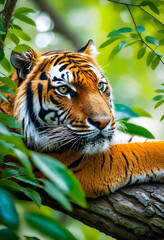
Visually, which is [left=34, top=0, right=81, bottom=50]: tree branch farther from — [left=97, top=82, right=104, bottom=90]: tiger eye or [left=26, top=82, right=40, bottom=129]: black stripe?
[left=26, top=82, right=40, bottom=129]: black stripe

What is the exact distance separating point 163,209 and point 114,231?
389mm

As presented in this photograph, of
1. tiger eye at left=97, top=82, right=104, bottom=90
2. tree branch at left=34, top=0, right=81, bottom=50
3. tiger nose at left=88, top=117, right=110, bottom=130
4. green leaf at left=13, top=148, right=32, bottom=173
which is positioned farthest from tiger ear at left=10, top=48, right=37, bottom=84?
tree branch at left=34, top=0, right=81, bottom=50

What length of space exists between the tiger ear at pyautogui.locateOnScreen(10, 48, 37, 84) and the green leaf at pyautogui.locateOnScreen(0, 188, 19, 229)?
5.92 ft

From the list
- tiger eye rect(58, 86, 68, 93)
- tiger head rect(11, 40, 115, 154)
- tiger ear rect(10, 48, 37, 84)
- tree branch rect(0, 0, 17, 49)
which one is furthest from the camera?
tiger ear rect(10, 48, 37, 84)

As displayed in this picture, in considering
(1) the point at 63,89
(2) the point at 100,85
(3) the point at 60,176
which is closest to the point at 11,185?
(3) the point at 60,176

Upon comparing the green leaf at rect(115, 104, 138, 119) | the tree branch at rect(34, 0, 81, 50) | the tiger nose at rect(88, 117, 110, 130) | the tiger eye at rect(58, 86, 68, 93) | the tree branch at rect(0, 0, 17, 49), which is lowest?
the tiger nose at rect(88, 117, 110, 130)

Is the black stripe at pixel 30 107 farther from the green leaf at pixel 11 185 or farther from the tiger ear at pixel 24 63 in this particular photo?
the green leaf at pixel 11 185

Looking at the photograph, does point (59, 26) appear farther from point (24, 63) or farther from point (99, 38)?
point (24, 63)

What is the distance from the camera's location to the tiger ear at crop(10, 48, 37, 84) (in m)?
2.51

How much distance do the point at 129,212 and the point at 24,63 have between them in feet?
4.68

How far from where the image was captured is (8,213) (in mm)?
802

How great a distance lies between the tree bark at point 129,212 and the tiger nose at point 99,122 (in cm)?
54

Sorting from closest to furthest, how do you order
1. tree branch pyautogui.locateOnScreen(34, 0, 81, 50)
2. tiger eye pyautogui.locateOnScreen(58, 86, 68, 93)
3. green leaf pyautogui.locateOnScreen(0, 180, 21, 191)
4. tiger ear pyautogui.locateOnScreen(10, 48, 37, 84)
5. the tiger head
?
green leaf pyautogui.locateOnScreen(0, 180, 21, 191), the tiger head, tiger eye pyautogui.locateOnScreen(58, 86, 68, 93), tiger ear pyautogui.locateOnScreen(10, 48, 37, 84), tree branch pyautogui.locateOnScreen(34, 0, 81, 50)

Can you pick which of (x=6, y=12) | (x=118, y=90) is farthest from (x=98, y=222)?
(x=118, y=90)
